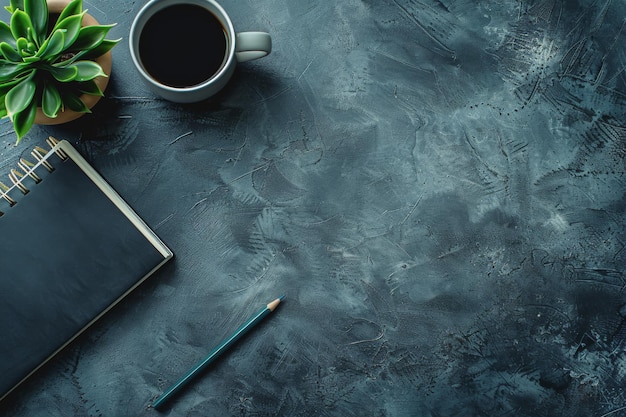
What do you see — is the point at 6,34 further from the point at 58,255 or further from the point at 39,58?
the point at 58,255

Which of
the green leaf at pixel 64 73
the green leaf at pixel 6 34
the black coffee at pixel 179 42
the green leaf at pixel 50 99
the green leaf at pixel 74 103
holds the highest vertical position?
the green leaf at pixel 6 34

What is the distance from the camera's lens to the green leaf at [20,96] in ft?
2.02

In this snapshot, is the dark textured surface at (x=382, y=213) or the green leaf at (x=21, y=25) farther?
the dark textured surface at (x=382, y=213)

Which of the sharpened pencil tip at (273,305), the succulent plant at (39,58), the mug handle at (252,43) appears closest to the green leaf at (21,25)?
the succulent plant at (39,58)

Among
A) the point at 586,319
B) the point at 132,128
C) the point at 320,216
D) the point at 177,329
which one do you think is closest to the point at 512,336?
the point at 586,319

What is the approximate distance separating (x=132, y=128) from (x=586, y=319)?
2.23 feet

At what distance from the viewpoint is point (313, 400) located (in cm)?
79

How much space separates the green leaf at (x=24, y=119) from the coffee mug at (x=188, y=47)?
14 centimetres

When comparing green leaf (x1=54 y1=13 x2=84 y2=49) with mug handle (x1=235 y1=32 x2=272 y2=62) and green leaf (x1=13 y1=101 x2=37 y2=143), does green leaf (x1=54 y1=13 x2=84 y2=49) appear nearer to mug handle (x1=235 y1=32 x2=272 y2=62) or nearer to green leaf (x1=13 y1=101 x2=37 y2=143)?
green leaf (x1=13 y1=101 x2=37 y2=143)

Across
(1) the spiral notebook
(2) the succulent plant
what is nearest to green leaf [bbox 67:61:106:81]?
(2) the succulent plant

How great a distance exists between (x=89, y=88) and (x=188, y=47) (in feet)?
0.43

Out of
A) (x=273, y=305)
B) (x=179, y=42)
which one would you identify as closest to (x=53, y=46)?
(x=179, y=42)

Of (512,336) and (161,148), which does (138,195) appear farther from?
(512,336)

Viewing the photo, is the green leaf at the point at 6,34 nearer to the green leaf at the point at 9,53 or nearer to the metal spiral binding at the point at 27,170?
the green leaf at the point at 9,53
